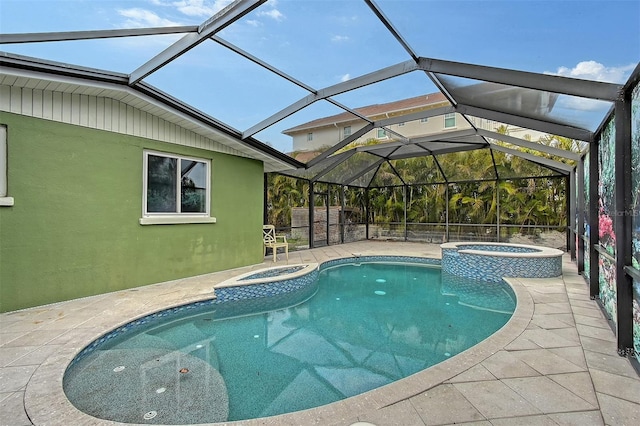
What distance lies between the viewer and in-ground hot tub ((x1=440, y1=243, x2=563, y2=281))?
6777mm

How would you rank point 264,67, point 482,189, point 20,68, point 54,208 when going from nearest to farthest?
point 20,68 → point 54,208 → point 264,67 → point 482,189

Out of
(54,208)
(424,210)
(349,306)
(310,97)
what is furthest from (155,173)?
(424,210)

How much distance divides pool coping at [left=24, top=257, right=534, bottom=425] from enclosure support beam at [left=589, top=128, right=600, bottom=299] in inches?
95.2

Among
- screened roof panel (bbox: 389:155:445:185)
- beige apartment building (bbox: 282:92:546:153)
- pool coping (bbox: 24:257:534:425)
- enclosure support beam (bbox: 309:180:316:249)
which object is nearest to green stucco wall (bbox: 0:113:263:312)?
pool coping (bbox: 24:257:534:425)

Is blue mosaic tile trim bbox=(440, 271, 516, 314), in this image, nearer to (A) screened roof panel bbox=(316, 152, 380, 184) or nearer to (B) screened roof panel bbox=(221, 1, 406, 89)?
(B) screened roof panel bbox=(221, 1, 406, 89)

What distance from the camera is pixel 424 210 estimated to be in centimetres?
1397

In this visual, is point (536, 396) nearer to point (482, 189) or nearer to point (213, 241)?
point (213, 241)

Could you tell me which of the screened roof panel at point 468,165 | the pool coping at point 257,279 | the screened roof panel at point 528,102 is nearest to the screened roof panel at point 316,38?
the screened roof panel at point 528,102

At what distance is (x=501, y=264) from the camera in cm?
717

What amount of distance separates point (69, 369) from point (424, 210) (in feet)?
43.3

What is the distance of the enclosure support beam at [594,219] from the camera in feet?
15.1

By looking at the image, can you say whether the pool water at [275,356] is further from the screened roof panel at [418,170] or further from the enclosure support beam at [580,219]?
the screened roof panel at [418,170]

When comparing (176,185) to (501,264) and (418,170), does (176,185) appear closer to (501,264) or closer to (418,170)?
(501,264)

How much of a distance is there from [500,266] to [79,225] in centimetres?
848
